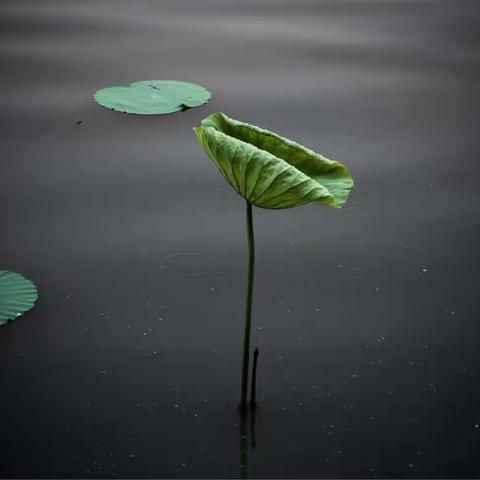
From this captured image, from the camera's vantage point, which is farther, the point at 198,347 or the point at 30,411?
the point at 198,347

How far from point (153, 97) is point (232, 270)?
1050 mm

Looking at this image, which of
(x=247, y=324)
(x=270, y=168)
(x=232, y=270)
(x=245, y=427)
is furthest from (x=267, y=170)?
(x=232, y=270)

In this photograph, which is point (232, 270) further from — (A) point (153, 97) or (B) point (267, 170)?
(A) point (153, 97)

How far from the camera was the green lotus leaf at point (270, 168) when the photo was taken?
1.38 meters

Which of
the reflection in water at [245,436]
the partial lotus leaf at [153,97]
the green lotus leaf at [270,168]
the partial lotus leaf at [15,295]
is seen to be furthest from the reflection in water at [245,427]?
the partial lotus leaf at [153,97]

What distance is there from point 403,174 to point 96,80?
48.8 inches

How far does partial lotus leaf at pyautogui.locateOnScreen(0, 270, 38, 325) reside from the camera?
1.77 m

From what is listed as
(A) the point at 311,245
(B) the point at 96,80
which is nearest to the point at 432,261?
(A) the point at 311,245

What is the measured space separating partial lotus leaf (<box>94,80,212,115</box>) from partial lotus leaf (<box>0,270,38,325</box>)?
1011mm

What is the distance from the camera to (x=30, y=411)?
5.24 feet

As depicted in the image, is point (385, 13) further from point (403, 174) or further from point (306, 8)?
point (403, 174)

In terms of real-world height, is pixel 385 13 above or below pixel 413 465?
above

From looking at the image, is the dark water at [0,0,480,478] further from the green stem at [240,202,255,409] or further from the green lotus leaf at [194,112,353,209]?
the green lotus leaf at [194,112,353,209]

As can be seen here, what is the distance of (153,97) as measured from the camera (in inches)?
113
